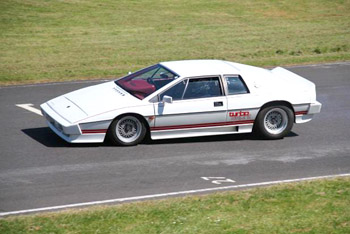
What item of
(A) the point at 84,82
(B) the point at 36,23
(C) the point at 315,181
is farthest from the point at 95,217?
(B) the point at 36,23

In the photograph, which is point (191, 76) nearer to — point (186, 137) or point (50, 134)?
point (186, 137)

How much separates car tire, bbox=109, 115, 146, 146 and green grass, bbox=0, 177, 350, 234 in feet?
9.58

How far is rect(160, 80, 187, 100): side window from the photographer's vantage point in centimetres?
1261

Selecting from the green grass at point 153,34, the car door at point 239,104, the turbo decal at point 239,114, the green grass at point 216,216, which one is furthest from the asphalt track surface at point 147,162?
the green grass at point 153,34

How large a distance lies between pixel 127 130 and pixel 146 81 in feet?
3.76

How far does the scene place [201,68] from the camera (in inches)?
516

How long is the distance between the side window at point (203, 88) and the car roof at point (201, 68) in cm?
13

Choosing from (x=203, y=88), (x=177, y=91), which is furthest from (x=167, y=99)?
(x=203, y=88)

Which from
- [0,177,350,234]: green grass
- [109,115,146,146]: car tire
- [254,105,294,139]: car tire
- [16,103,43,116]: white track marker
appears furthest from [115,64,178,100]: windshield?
[0,177,350,234]: green grass

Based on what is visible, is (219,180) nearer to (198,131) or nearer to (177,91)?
(198,131)

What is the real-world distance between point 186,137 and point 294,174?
8.92 ft

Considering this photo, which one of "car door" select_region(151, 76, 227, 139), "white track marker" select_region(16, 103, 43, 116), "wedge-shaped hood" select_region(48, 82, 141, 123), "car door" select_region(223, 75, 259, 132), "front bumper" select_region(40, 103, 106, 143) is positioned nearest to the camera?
"front bumper" select_region(40, 103, 106, 143)

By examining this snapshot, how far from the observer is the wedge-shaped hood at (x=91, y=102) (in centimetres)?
1226

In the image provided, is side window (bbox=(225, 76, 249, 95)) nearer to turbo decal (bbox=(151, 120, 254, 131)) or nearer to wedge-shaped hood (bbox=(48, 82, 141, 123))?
turbo decal (bbox=(151, 120, 254, 131))
